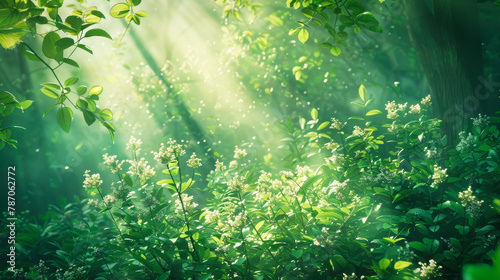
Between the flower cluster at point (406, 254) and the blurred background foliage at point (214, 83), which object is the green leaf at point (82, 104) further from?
the blurred background foliage at point (214, 83)

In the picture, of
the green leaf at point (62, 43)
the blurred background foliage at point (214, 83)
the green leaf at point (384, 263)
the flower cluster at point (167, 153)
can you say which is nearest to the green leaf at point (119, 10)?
the green leaf at point (62, 43)

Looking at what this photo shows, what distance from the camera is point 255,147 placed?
539 centimetres

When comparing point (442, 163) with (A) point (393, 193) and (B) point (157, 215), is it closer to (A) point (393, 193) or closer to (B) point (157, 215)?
(A) point (393, 193)

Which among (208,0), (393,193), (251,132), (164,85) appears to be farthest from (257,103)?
(393,193)

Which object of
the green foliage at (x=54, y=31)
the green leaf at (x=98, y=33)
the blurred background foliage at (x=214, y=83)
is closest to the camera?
the green foliage at (x=54, y=31)

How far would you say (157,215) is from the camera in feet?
6.20

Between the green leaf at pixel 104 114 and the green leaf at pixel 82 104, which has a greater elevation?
the green leaf at pixel 82 104

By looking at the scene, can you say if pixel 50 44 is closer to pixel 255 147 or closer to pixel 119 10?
pixel 119 10

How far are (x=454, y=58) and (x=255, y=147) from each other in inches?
126

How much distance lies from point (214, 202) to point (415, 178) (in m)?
1.39

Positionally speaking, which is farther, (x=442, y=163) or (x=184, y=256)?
(x=442, y=163)

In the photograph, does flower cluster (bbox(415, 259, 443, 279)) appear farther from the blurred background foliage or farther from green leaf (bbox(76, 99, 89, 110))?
the blurred background foliage

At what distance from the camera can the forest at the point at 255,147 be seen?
61.2 inches

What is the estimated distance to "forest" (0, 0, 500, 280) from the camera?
1.56 m
